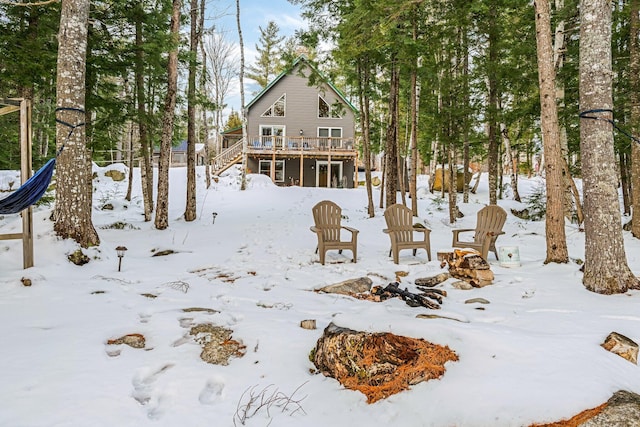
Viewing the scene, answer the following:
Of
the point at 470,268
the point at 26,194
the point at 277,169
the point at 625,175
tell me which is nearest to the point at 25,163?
the point at 26,194

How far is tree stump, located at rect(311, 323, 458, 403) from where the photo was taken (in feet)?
7.49

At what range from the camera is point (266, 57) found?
28266 mm

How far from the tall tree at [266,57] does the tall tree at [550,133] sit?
2564 centimetres

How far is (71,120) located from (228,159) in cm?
1469

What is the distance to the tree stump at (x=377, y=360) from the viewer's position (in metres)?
2.28

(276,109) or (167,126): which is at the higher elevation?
(276,109)

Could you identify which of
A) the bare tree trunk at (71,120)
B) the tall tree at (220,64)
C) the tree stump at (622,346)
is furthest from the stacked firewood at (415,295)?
the tall tree at (220,64)

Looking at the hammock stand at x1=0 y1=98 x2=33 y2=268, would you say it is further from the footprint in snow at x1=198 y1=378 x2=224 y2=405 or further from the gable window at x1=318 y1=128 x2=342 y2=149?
the gable window at x1=318 y1=128 x2=342 y2=149

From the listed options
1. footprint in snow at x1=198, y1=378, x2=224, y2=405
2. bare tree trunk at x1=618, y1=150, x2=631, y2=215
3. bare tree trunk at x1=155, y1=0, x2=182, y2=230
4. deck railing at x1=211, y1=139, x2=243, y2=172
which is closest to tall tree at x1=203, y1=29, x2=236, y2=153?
deck railing at x1=211, y1=139, x2=243, y2=172

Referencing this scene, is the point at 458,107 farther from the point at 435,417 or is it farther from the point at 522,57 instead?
the point at 435,417

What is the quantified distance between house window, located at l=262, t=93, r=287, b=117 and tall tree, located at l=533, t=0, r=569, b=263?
17398 mm

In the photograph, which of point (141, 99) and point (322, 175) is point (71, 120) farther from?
point (322, 175)

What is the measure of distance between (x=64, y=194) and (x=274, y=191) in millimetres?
11217

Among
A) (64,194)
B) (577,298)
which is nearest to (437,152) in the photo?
(577,298)
